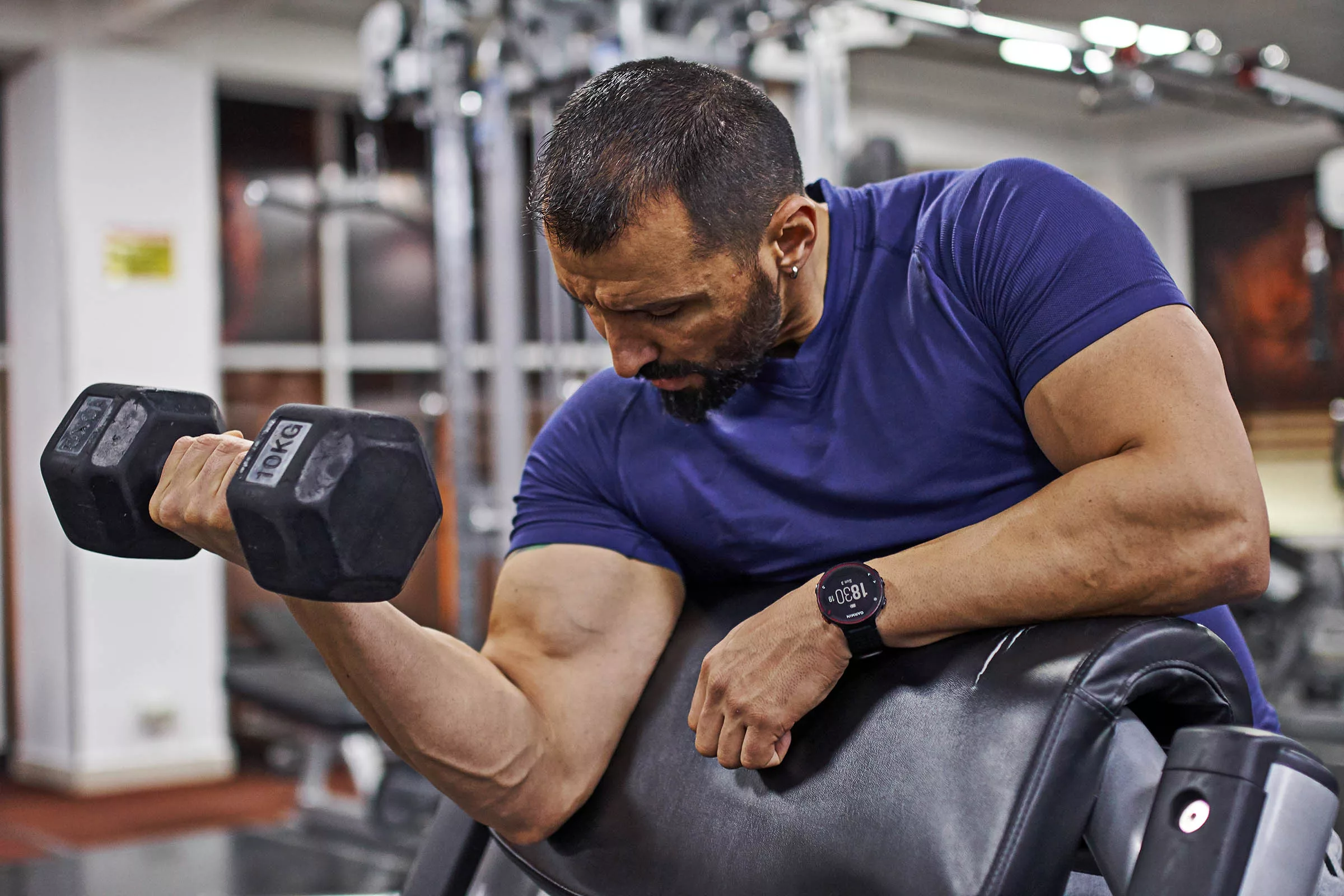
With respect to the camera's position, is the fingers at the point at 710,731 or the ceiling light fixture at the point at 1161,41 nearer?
the fingers at the point at 710,731

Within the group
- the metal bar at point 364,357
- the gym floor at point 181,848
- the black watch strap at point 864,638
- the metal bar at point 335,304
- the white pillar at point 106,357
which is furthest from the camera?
the metal bar at point 335,304

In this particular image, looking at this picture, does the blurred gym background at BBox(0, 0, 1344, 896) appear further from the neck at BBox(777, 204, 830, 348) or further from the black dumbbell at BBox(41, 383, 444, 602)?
the black dumbbell at BBox(41, 383, 444, 602)

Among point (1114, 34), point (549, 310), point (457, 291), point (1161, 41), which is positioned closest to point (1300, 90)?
point (1161, 41)

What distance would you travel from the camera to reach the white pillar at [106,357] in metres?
4.68

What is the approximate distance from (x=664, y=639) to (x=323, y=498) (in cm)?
53

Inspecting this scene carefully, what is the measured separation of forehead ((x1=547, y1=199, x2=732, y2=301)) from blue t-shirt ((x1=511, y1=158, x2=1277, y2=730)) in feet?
0.45

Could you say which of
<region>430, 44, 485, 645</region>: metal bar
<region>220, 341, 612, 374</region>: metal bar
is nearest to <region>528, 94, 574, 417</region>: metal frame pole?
<region>430, 44, 485, 645</region>: metal bar

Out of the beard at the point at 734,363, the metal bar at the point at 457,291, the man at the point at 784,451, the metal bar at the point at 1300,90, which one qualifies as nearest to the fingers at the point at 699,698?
the man at the point at 784,451

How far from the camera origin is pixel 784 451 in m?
1.17

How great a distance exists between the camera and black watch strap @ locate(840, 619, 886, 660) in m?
1.00

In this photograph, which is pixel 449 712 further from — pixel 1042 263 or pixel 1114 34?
pixel 1114 34

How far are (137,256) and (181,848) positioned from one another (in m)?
2.19

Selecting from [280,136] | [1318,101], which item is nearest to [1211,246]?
[1318,101]

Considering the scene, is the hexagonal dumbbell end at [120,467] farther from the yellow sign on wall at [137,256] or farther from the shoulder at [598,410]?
the yellow sign on wall at [137,256]
